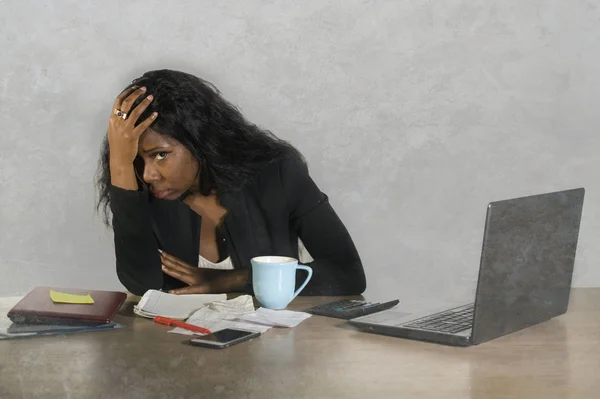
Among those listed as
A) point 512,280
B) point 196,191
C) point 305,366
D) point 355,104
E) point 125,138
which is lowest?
point 305,366

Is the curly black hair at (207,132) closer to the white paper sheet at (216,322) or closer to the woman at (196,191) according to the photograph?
the woman at (196,191)

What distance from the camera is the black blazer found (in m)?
2.14

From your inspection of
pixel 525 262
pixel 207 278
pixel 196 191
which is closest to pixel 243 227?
pixel 196 191

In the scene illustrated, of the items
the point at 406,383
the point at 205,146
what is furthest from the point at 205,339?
the point at 205,146

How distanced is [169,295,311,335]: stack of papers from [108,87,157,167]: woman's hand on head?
2.26 feet

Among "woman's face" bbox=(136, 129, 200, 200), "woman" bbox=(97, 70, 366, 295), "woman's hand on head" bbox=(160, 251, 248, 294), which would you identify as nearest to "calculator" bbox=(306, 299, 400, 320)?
"woman's hand on head" bbox=(160, 251, 248, 294)

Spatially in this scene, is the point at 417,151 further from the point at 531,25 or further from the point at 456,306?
the point at 456,306

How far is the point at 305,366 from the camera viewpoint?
1.13 m

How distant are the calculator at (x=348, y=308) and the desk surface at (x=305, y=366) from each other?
77 millimetres

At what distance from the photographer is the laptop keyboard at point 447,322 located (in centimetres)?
128

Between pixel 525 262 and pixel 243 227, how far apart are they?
3.69 ft

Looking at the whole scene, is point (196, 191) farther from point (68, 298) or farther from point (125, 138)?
point (68, 298)

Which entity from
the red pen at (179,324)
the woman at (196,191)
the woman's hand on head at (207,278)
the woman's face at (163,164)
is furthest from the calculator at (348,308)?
the woman's face at (163,164)

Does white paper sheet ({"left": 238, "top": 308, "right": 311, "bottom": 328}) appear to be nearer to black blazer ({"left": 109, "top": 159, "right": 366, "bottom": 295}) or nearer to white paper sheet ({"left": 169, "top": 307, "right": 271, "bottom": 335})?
white paper sheet ({"left": 169, "top": 307, "right": 271, "bottom": 335})
